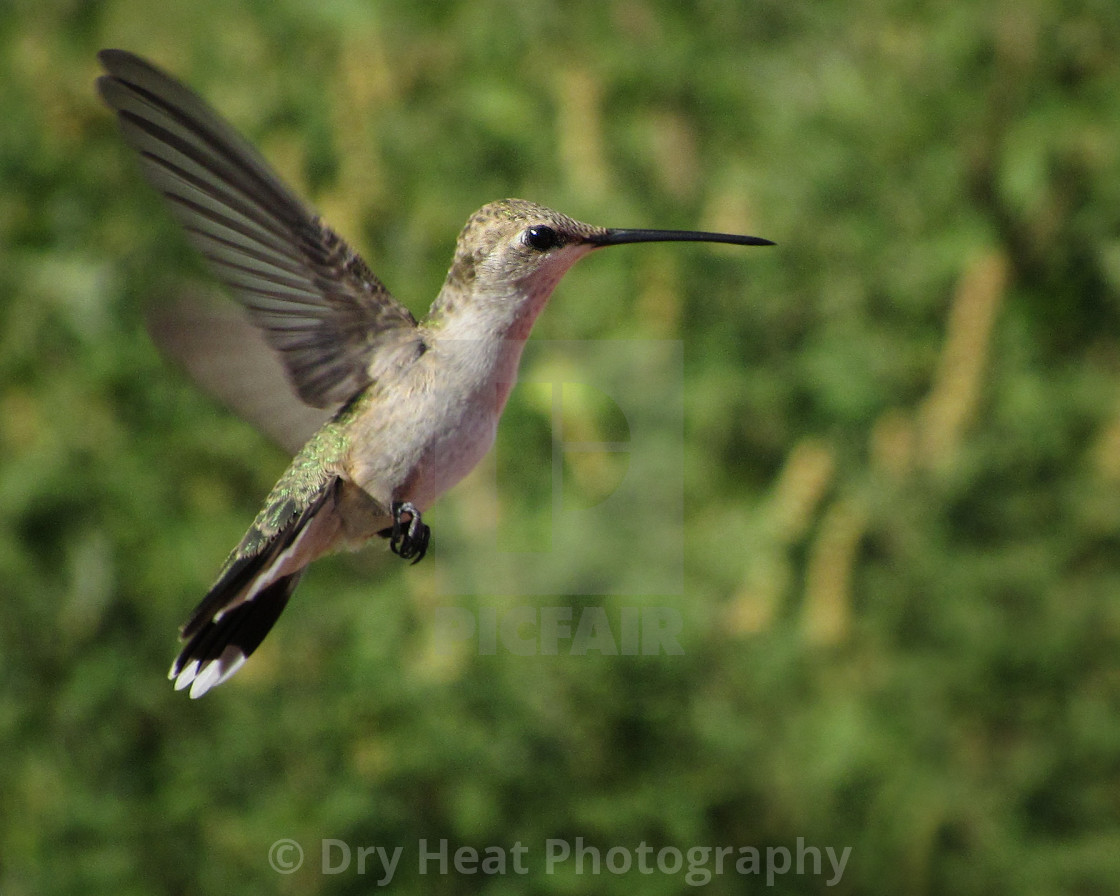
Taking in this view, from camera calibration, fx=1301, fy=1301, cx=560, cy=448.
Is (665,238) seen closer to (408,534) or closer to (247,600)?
(408,534)

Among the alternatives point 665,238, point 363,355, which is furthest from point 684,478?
point 665,238

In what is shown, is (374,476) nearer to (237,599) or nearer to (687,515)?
(237,599)

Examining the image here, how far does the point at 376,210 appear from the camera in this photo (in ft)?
9.52

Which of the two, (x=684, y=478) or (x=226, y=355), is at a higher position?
(x=684, y=478)

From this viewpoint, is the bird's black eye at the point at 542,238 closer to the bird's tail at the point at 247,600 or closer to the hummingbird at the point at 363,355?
the hummingbird at the point at 363,355

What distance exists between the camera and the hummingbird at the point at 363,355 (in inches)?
42.8

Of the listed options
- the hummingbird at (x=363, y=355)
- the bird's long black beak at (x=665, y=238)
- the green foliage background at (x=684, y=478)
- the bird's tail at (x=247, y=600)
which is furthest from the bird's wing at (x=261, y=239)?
the green foliage background at (x=684, y=478)

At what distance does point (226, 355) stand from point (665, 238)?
44cm

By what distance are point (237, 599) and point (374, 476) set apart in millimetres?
170

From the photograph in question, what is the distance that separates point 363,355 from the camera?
1.23 metres

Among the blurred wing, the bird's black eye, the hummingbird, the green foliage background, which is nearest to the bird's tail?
the hummingbird

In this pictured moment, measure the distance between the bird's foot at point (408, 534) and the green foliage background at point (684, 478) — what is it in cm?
149

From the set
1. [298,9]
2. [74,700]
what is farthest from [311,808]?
[298,9]

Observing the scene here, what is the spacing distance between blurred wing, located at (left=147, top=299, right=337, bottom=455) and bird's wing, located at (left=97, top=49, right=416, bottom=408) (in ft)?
0.13
